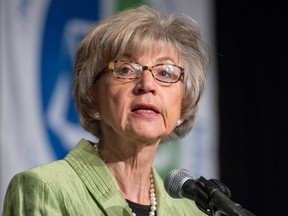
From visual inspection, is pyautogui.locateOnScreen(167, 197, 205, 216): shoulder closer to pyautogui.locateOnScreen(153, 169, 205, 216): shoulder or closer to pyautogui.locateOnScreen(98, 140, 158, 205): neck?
pyautogui.locateOnScreen(153, 169, 205, 216): shoulder

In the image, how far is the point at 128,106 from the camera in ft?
7.43

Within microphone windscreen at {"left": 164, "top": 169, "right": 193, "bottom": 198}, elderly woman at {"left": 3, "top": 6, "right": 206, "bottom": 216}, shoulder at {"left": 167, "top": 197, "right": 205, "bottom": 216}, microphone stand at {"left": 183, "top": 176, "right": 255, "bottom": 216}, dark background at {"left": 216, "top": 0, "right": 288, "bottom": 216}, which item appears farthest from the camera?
dark background at {"left": 216, "top": 0, "right": 288, "bottom": 216}

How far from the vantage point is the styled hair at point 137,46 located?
7.61 ft

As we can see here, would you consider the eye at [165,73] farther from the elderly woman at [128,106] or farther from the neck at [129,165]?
the neck at [129,165]

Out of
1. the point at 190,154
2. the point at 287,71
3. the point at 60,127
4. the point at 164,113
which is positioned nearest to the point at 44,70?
the point at 60,127

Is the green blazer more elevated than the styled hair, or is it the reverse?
the styled hair

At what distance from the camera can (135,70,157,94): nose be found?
225 centimetres

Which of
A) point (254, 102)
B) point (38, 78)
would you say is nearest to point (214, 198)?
point (38, 78)

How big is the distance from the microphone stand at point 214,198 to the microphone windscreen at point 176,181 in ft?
0.13

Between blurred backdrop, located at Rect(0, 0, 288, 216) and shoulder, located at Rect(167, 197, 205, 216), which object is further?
blurred backdrop, located at Rect(0, 0, 288, 216)

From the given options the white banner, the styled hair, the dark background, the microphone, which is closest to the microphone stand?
the microphone

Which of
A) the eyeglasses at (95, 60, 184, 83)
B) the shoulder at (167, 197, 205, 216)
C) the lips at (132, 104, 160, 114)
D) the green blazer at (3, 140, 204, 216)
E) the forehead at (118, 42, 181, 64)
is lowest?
the shoulder at (167, 197, 205, 216)

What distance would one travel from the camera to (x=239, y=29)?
401cm

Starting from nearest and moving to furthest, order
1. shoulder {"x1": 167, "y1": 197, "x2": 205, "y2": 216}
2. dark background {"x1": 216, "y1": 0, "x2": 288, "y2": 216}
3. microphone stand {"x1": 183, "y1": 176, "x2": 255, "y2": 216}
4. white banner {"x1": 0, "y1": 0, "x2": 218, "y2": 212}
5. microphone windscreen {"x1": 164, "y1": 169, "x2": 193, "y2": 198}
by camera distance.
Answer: microphone stand {"x1": 183, "y1": 176, "x2": 255, "y2": 216} → microphone windscreen {"x1": 164, "y1": 169, "x2": 193, "y2": 198} → shoulder {"x1": 167, "y1": 197, "x2": 205, "y2": 216} → white banner {"x1": 0, "y1": 0, "x2": 218, "y2": 212} → dark background {"x1": 216, "y1": 0, "x2": 288, "y2": 216}
